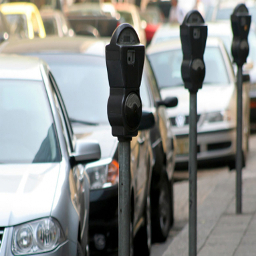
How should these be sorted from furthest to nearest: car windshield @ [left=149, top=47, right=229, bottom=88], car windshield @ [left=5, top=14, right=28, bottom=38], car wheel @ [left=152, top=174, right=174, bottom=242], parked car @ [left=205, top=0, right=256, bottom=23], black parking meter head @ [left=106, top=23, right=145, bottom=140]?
parked car @ [left=205, top=0, right=256, bottom=23], car windshield @ [left=5, top=14, right=28, bottom=38], car windshield @ [left=149, top=47, right=229, bottom=88], car wheel @ [left=152, top=174, right=174, bottom=242], black parking meter head @ [left=106, top=23, right=145, bottom=140]

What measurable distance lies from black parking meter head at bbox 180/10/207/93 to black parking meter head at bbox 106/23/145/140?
1.56 metres

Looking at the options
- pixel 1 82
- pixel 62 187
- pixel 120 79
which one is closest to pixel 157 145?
pixel 1 82

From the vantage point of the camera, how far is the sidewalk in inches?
208

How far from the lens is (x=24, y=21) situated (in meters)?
14.9

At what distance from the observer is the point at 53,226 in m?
3.63

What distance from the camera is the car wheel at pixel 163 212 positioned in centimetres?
630

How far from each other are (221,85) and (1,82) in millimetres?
5959

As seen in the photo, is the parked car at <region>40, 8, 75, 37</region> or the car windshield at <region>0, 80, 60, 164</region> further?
the parked car at <region>40, 8, 75, 37</region>

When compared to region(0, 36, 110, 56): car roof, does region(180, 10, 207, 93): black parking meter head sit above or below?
above

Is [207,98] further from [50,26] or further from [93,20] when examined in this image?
[50,26]

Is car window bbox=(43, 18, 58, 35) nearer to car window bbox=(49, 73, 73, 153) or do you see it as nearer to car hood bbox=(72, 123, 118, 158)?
car hood bbox=(72, 123, 118, 158)

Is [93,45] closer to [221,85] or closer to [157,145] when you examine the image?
[157,145]

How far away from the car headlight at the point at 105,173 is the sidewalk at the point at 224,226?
0.66m

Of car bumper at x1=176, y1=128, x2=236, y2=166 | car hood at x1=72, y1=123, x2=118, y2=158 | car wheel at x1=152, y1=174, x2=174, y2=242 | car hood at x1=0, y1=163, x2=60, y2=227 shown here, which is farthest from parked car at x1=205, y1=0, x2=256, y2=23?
car hood at x1=0, y1=163, x2=60, y2=227
